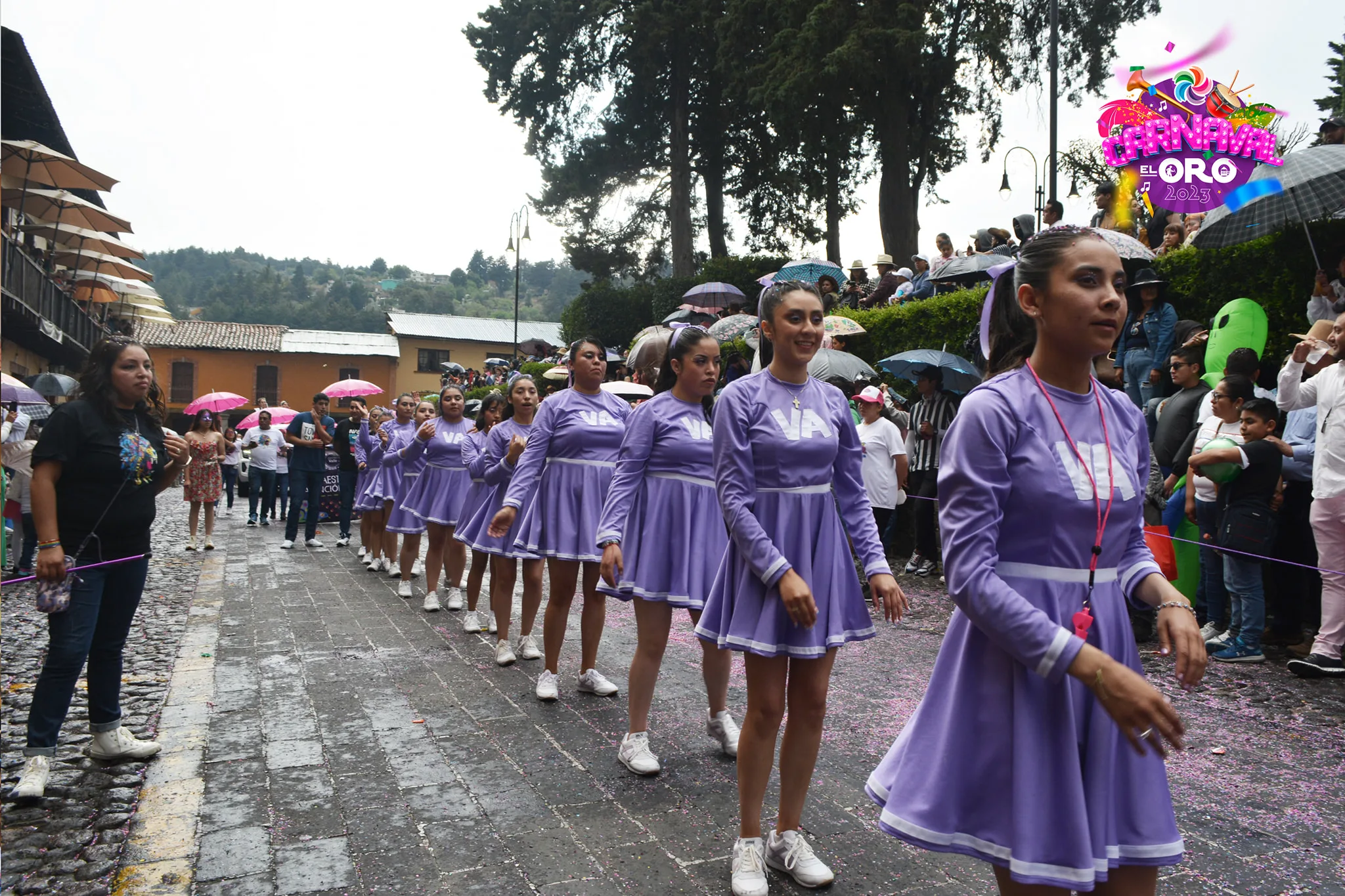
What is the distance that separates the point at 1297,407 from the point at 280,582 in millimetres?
9771

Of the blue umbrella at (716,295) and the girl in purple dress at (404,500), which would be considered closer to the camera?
the girl in purple dress at (404,500)

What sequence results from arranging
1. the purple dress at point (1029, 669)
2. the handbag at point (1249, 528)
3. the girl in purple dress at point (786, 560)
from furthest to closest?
the handbag at point (1249, 528) → the girl in purple dress at point (786, 560) → the purple dress at point (1029, 669)

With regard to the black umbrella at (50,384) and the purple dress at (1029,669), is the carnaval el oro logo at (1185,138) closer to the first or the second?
the purple dress at (1029,669)

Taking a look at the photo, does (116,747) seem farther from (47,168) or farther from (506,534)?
(47,168)

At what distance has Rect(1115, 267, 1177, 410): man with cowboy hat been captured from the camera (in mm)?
9422

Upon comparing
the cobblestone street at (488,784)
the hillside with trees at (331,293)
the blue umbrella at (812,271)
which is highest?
the hillside with trees at (331,293)

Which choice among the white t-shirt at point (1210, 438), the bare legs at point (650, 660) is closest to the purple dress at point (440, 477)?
the bare legs at point (650, 660)

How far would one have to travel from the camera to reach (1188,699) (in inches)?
232

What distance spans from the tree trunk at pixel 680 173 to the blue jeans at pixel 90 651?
83.9ft

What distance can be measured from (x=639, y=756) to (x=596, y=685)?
155 cm

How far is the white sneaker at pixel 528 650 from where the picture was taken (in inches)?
277

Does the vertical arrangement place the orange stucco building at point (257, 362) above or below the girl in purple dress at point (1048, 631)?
above

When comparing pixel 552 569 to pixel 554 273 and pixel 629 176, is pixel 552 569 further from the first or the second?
pixel 554 273

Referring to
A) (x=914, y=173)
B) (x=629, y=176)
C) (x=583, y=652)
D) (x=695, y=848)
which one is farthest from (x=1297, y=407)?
(x=629, y=176)
